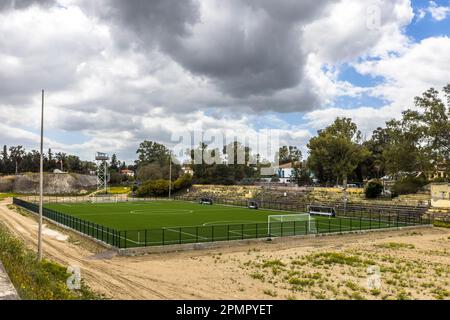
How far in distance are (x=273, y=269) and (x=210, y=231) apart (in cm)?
1405

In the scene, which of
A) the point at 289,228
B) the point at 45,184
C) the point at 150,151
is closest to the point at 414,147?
the point at 289,228

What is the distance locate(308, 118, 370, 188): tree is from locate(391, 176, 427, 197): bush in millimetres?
7742

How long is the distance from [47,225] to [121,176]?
358 feet

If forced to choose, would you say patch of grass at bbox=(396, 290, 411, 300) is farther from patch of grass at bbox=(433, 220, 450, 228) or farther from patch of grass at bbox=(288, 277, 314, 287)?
patch of grass at bbox=(433, 220, 450, 228)

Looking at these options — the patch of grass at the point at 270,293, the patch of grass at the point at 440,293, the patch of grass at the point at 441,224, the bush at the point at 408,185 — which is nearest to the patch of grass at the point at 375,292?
the patch of grass at the point at 440,293

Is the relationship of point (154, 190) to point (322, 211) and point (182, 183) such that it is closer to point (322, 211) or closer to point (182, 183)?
point (182, 183)

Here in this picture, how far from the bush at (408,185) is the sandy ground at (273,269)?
1238 inches

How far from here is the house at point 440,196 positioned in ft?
172

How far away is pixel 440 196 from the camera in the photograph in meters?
53.0

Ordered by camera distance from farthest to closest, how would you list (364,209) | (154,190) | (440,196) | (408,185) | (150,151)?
(150,151) → (154,190) → (408,185) → (364,209) → (440,196)

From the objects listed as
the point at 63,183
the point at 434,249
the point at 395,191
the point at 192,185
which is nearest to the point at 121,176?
the point at 63,183

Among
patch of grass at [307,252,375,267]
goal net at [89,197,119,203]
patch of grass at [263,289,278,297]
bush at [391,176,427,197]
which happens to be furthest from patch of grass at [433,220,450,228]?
goal net at [89,197,119,203]
